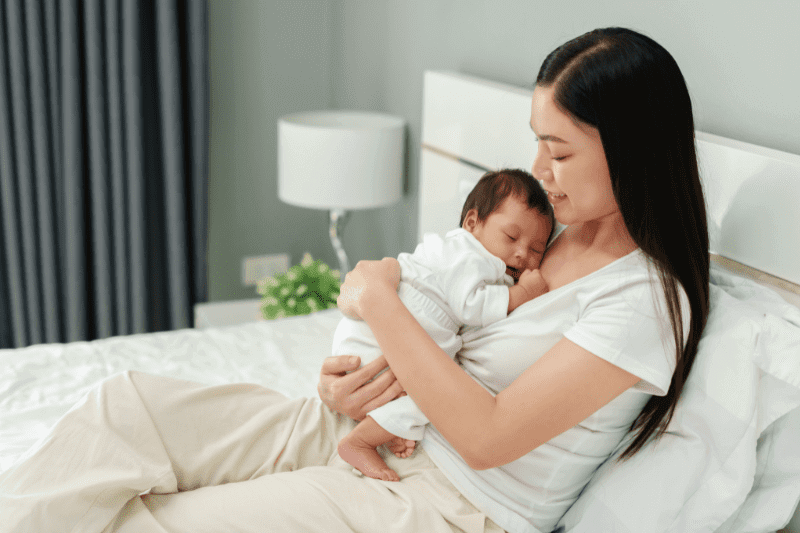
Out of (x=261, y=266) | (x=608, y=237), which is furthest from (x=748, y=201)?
(x=261, y=266)

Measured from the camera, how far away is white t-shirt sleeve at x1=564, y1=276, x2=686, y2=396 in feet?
3.09

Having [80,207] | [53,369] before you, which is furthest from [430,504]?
[80,207]

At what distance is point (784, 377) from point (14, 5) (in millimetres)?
2567

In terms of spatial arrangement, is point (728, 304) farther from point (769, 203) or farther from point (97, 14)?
point (97, 14)

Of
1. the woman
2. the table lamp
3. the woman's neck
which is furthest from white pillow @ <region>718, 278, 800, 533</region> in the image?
the table lamp

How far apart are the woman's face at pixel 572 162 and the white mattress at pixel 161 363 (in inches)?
32.4

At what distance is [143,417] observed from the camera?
1.13 metres

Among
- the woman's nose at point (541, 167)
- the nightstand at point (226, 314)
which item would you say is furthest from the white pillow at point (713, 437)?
the nightstand at point (226, 314)

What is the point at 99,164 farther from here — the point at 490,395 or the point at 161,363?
the point at 490,395

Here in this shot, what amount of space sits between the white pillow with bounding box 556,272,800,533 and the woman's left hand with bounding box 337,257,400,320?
0.47 metres

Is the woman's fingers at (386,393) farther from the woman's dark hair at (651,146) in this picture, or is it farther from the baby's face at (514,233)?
the woman's dark hair at (651,146)

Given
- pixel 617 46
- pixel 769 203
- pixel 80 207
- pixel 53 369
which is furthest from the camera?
pixel 80 207

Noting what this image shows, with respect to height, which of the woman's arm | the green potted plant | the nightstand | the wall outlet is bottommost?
the nightstand

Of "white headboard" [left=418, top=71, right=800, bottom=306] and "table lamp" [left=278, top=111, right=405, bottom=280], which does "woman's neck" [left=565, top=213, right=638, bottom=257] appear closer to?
"white headboard" [left=418, top=71, right=800, bottom=306]
